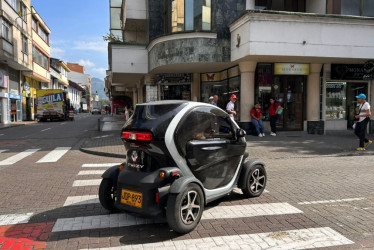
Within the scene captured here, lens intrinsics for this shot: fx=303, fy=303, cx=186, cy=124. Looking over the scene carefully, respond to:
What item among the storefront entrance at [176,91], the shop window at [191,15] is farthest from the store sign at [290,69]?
the storefront entrance at [176,91]

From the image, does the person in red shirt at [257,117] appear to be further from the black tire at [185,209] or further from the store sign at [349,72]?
the black tire at [185,209]

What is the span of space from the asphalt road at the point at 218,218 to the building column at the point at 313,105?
845 cm

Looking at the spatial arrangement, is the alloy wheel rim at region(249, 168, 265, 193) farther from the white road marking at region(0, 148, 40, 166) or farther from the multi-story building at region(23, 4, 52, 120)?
the multi-story building at region(23, 4, 52, 120)

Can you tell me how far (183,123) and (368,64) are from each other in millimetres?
13980

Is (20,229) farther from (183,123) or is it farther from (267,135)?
(267,135)

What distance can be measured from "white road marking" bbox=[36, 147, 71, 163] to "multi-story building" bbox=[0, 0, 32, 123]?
1853cm

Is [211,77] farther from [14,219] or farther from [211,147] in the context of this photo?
[14,219]

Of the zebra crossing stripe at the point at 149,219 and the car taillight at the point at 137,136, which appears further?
the zebra crossing stripe at the point at 149,219

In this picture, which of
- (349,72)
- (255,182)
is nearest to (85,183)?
(255,182)

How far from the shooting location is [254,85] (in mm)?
14539

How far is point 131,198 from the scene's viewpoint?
3.74m

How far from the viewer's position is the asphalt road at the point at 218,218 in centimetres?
345

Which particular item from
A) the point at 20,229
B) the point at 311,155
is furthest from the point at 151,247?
the point at 311,155

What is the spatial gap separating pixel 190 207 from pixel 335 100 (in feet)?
47.9
